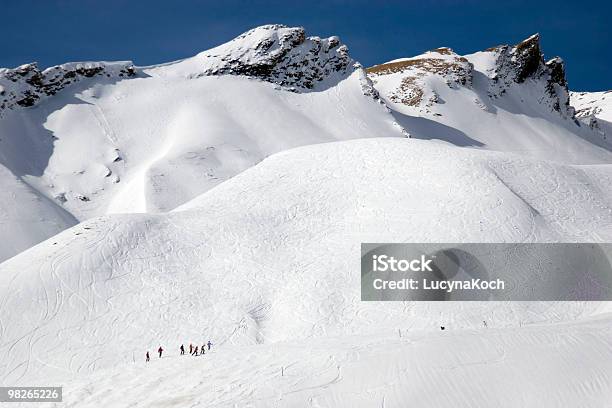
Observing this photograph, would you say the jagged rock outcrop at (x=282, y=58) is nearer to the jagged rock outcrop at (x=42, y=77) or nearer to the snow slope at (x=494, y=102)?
the jagged rock outcrop at (x=42, y=77)

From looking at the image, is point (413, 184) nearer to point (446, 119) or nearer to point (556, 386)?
point (556, 386)

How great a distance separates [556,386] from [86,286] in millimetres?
26406

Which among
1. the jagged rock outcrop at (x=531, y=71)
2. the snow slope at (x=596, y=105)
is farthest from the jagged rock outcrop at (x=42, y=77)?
the snow slope at (x=596, y=105)

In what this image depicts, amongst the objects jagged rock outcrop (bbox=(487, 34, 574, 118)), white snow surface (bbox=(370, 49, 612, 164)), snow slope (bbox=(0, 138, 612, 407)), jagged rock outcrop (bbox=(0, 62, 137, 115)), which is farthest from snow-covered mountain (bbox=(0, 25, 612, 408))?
jagged rock outcrop (bbox=(487, 34, 574, 118))

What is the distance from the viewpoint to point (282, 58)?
94.6 meters

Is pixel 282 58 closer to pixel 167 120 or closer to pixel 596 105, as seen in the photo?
pixel 167 120

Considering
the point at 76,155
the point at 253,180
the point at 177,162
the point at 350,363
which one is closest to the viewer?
the point at 350,363

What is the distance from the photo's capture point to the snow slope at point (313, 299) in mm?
18812

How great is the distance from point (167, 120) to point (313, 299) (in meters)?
53.1

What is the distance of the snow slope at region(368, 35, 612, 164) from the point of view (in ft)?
307

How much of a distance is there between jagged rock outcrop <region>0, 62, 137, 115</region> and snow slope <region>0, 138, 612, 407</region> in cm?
4678

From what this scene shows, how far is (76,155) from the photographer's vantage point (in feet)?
232

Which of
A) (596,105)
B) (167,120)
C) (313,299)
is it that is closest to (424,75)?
(167,120)

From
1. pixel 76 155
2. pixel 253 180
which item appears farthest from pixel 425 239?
pixel 76 155
